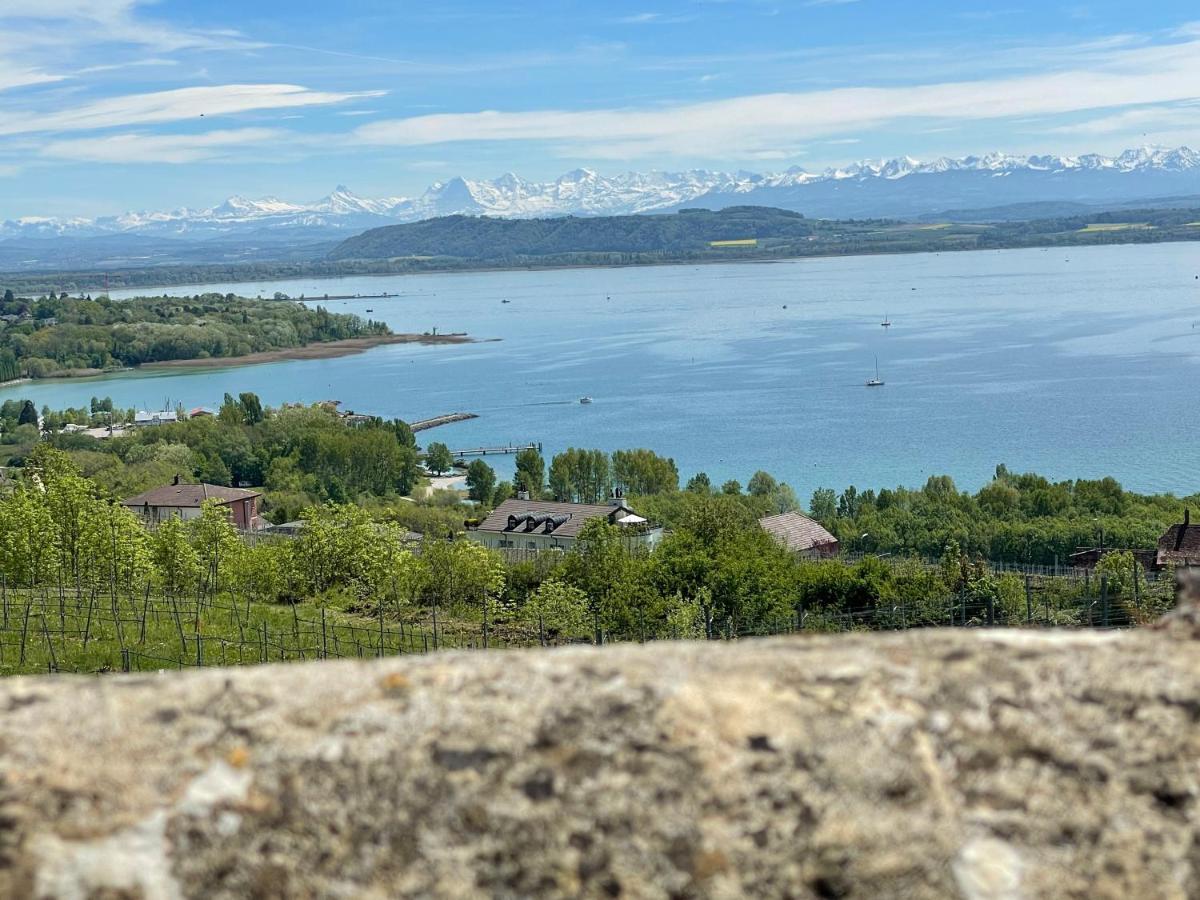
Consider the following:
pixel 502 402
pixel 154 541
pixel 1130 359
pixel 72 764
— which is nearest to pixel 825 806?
pixel 72 764

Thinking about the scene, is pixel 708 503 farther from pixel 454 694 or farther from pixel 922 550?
pixel 454 694

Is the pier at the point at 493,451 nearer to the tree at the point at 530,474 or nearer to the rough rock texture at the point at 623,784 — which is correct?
the tree at the point at 530,474

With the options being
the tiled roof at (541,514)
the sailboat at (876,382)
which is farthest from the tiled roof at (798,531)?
the sailboat at (876,382)

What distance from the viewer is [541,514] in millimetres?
41594

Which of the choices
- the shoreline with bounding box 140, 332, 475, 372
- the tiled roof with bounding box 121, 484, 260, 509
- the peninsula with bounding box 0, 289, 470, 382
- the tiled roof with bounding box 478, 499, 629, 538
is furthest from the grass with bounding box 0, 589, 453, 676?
the shoreline with bounding box 140, 332, 475, 372

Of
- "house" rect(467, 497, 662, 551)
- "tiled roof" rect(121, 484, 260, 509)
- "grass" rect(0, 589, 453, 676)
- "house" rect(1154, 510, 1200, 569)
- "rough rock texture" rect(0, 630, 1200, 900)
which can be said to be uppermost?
"rough rock texture" rect(0, 630, 1200, 900)

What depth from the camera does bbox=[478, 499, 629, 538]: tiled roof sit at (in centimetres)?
4031

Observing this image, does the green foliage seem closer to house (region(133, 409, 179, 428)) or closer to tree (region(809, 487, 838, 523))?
tree (region(809, 487, 838, 523))

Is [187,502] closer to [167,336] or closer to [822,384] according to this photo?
[822,384]

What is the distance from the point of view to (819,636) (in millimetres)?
2195

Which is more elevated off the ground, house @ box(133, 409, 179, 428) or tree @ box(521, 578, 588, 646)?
tree @ box(521, 578, 588, 646)

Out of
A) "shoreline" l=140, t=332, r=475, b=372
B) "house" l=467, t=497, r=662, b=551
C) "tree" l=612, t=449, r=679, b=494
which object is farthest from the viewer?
"shoreline" l=140, t=332, r=475, b=372

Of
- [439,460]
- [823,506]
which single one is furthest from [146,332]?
[823,506]

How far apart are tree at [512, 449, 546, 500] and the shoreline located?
241 feet
